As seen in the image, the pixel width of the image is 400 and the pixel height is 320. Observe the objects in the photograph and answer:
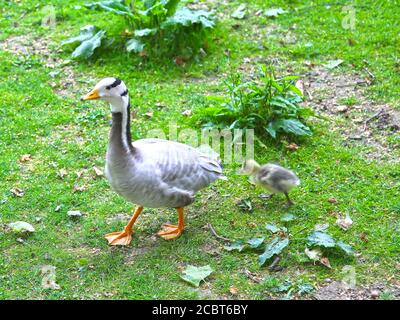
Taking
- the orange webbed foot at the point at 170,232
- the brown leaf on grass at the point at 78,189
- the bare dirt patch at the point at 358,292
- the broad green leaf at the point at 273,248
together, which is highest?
the brown leaf on grass at the point at 78,189

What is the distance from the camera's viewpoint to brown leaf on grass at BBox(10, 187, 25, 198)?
7.13 m

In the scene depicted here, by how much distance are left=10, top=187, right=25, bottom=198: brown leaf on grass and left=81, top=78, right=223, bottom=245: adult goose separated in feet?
4.19

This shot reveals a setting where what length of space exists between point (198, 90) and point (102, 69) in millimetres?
1501

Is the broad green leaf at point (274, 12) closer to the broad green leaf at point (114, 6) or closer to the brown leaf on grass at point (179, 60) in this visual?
the brown leaf on grass at point (179, 60)

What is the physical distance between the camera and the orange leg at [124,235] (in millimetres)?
6418

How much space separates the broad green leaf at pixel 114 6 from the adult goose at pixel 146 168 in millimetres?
3546

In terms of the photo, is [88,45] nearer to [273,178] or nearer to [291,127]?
[291,127]

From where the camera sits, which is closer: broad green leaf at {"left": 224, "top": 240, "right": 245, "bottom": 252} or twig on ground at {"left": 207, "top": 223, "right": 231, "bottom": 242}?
broad green leaf at {"left": 224, "top": 240, "right": 245, "bottom": 252}

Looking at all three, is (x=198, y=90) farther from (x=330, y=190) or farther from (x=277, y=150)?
(x=330, y=190)

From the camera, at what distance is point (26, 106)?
8.78m

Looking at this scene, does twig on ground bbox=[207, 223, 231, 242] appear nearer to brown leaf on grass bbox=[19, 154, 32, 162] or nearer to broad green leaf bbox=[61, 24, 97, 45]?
brown leaf on grass bbox=[19, 154, 32, 162]

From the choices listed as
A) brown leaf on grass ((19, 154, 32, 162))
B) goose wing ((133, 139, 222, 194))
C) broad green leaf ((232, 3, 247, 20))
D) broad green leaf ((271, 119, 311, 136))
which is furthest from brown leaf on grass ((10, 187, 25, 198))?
broad green leaf ((232, 3, 247, 20))

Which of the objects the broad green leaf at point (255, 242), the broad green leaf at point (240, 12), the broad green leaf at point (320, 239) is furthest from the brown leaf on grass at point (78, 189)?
the broad green leaf at point (240, 12)

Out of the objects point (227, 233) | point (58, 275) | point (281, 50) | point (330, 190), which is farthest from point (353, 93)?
point (58, 275)
